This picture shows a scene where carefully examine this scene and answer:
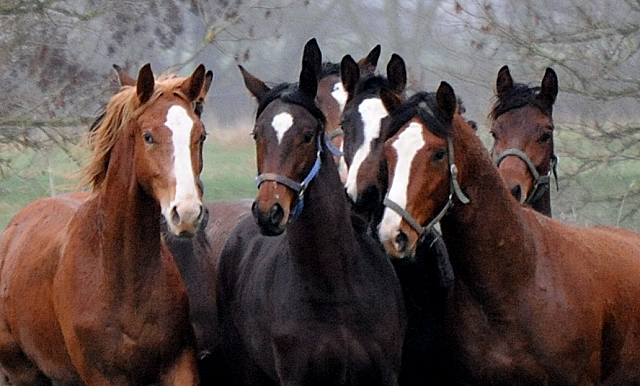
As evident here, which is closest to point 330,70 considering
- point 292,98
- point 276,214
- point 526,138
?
point 526,138

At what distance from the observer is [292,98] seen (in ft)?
18.5


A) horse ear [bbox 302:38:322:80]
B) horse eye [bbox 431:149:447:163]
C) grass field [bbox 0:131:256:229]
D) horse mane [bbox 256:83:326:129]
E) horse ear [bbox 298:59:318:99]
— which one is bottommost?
grass field [bbox 0:131:256:229]

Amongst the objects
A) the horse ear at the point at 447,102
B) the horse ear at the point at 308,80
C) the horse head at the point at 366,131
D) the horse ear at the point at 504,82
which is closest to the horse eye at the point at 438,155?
the horse ear at the point at 447,102

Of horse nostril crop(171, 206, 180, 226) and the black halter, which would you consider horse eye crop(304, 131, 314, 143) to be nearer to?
the black halter

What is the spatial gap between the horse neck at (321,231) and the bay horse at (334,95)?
86cm

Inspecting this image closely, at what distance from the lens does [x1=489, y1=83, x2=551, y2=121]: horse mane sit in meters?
6.88

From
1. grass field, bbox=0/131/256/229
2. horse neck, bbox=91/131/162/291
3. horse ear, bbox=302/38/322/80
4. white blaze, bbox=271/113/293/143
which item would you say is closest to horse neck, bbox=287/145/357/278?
white blaze, bbox=271/113/293/143

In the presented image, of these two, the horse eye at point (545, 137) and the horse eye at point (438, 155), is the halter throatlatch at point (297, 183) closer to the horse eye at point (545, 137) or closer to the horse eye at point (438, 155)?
the horse eye at point (438, 155)

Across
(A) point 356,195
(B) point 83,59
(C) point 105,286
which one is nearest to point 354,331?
(A) point 356,195

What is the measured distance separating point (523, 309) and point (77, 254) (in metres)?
2.13

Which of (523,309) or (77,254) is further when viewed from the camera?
(77,254)

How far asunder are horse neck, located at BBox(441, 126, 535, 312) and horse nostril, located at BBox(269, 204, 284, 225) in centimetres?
75

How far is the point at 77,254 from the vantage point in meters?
5.86

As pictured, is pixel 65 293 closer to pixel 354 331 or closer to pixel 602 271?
pixel 354 331
